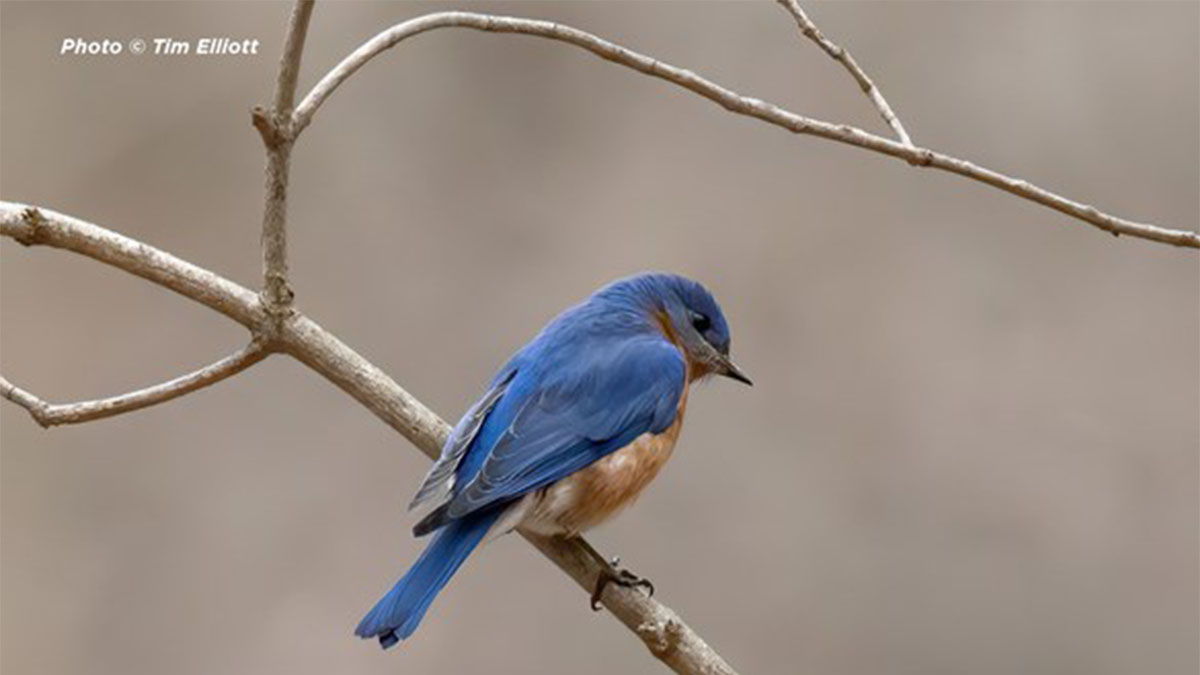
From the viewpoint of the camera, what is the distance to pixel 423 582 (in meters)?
2.51

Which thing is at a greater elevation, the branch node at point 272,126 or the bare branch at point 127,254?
the branch node at point 272,126

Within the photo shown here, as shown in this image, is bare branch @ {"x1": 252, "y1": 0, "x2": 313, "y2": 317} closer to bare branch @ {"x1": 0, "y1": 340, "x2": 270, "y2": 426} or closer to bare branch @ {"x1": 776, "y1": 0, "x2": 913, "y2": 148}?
bare branch @ {"x1": 0, "y1": 340, "x2": 270, "y2": 426}

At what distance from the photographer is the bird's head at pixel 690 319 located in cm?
324

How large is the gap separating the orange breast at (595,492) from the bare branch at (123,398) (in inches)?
23.9

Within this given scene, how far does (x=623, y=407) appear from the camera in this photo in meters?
2.90

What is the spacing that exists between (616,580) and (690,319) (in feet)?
2.50

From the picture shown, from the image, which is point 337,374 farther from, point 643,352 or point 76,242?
point 643,352

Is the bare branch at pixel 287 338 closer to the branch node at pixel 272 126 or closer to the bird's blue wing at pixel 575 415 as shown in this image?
the bird's blue wing at pixel 575 415

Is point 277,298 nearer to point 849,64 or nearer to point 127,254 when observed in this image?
point 127,254

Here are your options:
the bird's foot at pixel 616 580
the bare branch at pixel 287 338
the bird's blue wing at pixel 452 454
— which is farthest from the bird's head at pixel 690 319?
the bare branch at pixel 287 338

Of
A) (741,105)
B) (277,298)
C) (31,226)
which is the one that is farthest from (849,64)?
(31,226)

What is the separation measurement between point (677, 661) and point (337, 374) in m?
0.68

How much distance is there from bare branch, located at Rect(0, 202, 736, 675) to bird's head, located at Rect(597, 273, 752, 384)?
0.80m

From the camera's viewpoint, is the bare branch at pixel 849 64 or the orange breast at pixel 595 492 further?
the orange breast at pixel 595 492
